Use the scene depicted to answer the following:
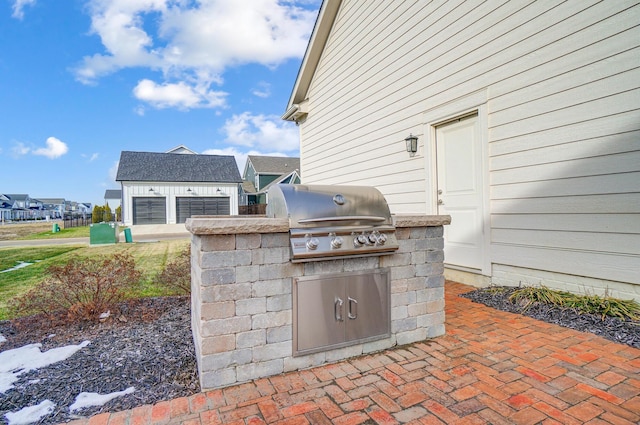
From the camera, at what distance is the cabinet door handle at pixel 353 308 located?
2254 mm

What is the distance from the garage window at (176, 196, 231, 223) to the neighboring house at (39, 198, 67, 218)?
146 ft

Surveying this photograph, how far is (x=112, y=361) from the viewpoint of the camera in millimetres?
2320

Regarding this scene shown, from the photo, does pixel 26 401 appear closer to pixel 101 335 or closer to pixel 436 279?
pixel 101 335

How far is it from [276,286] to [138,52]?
1276cm

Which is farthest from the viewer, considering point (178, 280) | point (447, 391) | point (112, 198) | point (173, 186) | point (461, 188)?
point (112, 198)

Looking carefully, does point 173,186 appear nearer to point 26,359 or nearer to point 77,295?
point 77,295

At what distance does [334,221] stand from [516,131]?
283 centimetres

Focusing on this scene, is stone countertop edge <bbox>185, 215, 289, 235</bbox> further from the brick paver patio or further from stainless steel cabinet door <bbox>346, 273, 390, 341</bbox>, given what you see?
the brick paver patio

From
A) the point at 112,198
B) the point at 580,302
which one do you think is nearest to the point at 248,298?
the point at 580,302

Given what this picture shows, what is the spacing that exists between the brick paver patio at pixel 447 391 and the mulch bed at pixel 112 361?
0.20 metres

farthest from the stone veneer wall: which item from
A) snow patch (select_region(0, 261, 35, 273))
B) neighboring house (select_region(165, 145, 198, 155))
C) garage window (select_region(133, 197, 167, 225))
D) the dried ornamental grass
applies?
neighboring house (select_region(165, 145, 198, 155))

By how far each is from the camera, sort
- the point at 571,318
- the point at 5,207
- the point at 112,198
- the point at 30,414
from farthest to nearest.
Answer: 1. the point at 5,207
2. the point at 112,198
3. the point at 571,318
4. the point at 30,414

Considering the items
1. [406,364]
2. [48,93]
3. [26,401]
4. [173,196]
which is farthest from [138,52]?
[406,364]

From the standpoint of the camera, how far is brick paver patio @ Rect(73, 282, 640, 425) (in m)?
→ 1.63
